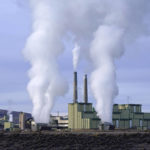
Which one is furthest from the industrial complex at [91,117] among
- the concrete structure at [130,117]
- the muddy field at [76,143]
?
the muddy field at [76,143]

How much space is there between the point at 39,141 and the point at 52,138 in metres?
3.01

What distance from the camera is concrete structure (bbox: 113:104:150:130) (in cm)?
12032

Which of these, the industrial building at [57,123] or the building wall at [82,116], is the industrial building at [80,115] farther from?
the industrial building at [57,123]

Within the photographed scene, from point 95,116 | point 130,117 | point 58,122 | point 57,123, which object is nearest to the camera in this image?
point 57,123

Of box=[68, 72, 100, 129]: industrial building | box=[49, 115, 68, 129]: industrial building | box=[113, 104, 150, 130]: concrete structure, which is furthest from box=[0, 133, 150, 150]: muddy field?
box=[113, 104, 150, 130]: concrete structure

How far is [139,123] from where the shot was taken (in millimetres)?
123812

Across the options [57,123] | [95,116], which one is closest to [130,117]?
[95,116]

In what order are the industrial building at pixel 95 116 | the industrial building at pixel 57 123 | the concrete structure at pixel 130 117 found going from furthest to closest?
the concrete structure at pixel 130 117 < the industrial building at pixel 95 116 < the industrial building at pixel 57 123

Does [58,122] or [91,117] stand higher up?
[91,117]

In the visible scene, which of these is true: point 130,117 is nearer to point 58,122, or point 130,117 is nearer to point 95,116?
point 95,116

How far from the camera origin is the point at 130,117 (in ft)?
404

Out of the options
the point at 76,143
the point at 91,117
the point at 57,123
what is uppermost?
the point at 91,117

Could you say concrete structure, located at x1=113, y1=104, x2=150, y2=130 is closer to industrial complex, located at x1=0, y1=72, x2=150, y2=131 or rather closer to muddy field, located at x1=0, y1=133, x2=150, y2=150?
industrial complex, located at x1=0, y1=72, x2=150, y2=131

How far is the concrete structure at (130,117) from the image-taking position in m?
120
